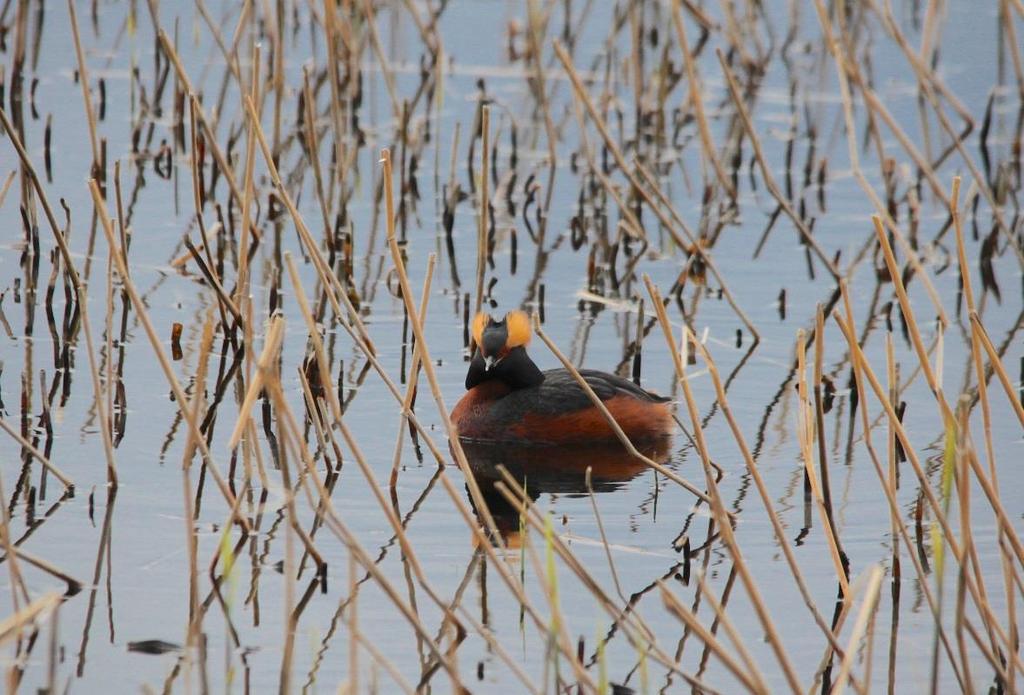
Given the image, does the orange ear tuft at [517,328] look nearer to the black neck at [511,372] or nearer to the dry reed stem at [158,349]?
the black neck at [511,372]

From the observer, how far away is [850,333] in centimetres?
464

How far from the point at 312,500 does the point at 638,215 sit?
503 centimetres

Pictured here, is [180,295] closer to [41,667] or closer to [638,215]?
[638,215]

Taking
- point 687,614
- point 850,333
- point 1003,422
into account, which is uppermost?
point 850,333

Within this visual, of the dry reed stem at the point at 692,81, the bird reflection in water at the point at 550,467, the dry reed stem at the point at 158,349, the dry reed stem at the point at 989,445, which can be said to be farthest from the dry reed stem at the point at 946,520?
the dry reed stem at the point at 692,81

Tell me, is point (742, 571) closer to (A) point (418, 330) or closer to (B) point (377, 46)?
(A) point (418, 330)

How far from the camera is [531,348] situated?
8.38 m

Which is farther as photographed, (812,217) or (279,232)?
(812,217)

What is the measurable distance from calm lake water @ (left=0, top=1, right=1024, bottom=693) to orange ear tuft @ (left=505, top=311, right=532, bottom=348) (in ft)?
1.56

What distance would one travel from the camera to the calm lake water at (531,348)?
16.2ft

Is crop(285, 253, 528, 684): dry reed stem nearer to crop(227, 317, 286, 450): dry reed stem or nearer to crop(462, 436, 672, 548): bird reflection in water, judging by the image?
crop(227, 317, 286, 450): dry reed stem

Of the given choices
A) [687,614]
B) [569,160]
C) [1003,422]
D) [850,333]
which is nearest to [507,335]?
[1003,422]

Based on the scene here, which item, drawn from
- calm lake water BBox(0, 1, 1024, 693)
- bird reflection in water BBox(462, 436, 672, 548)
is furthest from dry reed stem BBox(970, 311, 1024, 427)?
bird reflection in water BBox(462, 436, 672, 548)

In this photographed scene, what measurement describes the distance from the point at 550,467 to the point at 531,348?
1.54 metres
